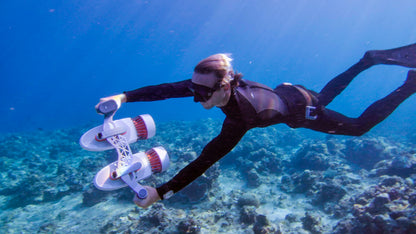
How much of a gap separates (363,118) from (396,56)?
1.83 metres

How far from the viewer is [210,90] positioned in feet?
7.64

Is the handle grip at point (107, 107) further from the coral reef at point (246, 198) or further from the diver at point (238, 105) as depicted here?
the coral reef at point (246, 198)

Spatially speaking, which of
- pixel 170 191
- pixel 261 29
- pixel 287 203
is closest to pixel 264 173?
pixel 287 203

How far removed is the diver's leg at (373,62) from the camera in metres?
4.25

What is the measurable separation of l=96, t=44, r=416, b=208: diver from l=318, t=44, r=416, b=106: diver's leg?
0.07 ft

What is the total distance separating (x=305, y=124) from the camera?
11.4 ft

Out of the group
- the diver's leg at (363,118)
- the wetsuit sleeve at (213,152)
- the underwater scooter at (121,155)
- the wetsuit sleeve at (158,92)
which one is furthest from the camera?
the diver's leg at (363,118)

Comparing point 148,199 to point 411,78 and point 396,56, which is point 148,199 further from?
point 396,56

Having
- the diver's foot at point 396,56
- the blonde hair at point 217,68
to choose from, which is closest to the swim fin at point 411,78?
the diver's foot at point 396,56

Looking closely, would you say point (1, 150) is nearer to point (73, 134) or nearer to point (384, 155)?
point (73, 134)

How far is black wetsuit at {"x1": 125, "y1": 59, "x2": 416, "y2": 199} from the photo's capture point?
8.04 ft

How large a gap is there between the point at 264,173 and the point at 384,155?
625 cm

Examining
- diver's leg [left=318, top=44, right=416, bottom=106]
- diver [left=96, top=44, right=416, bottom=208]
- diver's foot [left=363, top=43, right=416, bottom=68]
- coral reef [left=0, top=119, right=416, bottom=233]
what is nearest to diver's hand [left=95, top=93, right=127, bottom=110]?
diver [left=96, top=44, right=416, bottom=208]

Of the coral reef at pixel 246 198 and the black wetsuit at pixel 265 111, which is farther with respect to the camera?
the coral reef at pixel 246 198
